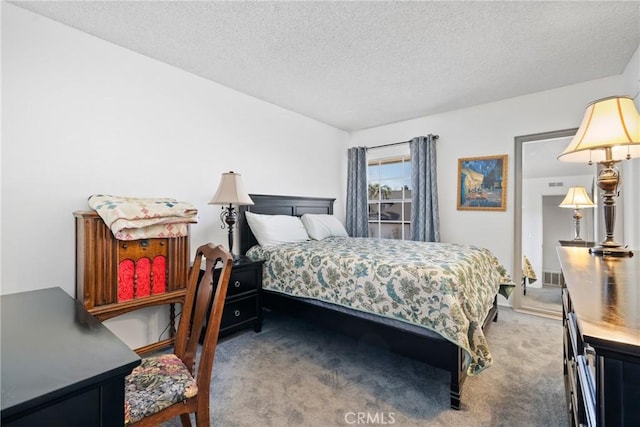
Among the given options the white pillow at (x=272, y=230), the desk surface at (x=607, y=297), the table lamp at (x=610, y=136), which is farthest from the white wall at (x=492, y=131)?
the desk surface at (x=607, y=297)

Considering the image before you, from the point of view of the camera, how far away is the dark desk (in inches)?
25.5

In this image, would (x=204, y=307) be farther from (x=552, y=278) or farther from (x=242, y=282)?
(x=552, y=278)

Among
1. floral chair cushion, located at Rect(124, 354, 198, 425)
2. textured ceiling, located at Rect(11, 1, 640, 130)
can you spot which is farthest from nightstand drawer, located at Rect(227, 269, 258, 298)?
textured ceiling, located at Rect(11, 1, 640, 130)

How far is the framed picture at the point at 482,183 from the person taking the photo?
3551 mm

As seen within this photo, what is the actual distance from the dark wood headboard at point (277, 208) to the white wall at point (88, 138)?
25cm

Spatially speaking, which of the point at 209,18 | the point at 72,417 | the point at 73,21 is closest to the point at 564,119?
the point at 209,18

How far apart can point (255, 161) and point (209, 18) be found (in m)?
1.63

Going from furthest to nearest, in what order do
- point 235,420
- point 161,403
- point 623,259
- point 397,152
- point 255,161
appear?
point 397,152
point 255,161
point 235,420
point 623,259
point 161,403

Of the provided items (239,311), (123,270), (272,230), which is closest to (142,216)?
(123,270)

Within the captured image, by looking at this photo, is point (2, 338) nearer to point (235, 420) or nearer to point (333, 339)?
point (235, 420)

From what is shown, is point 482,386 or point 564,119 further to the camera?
point 564,119

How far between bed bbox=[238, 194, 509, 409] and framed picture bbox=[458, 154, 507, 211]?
3.54 ft

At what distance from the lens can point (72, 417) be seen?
700mm

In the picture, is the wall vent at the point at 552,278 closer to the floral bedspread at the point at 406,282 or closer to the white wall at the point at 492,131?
the white wall at the point at 492,131
